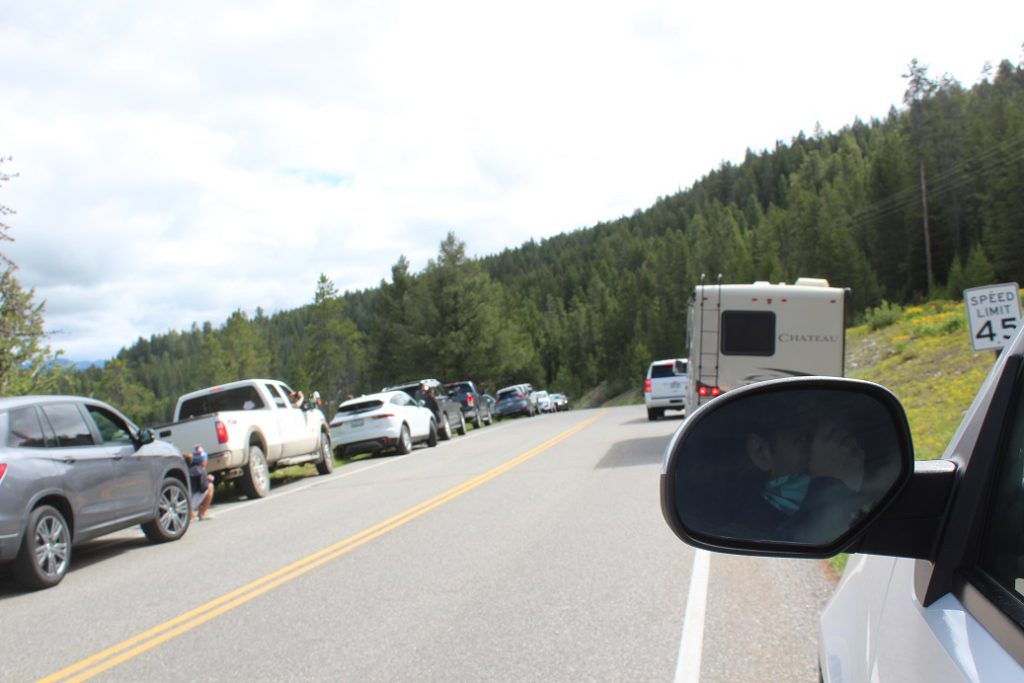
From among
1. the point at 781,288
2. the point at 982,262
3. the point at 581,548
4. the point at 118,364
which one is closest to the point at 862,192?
the point at 982,262

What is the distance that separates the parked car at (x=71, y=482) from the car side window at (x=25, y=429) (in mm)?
10

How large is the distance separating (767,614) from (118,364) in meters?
101

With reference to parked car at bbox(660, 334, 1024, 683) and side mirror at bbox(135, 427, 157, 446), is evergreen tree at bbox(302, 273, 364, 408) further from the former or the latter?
parked car at bbox(660, 334, 1024, 683)

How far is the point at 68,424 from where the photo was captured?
31.8ft

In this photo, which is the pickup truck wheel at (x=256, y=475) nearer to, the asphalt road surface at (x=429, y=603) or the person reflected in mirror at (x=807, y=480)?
the asphalt road surface at (x=429, y=603)

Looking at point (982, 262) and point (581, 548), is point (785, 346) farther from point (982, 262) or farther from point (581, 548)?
point (982, 262)

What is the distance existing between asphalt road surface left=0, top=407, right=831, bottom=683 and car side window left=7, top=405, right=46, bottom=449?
143 centimetres

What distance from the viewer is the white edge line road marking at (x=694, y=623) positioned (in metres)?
4.99

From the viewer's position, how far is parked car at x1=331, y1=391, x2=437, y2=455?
21656mm

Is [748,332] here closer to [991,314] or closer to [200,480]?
[991,314]

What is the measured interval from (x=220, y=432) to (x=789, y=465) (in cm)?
1361

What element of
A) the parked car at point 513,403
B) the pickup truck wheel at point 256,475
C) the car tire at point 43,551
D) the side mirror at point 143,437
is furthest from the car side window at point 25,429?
the parked car at point 513,403

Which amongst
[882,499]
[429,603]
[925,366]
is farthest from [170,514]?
[925,366]

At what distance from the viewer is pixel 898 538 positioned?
1.70 meters
